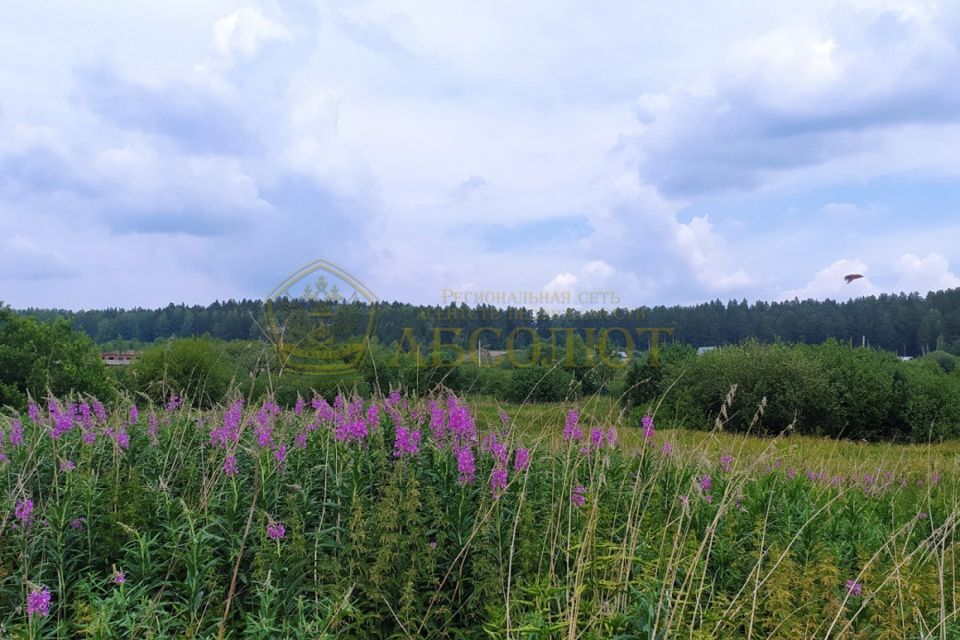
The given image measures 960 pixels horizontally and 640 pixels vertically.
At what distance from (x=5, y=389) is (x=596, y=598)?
56.9ft

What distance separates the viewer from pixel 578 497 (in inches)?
170


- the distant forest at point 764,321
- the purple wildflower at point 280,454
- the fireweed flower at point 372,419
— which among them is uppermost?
the distant forest at point 764,321

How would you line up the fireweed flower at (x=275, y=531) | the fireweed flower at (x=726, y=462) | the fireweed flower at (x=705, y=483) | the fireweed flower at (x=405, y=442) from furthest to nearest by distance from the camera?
the fireweed flower at (x=726, y=462) → the fireweed flower at (x=705, y=483) → the fireweed flower at (x=405, y=442) → the fireweed flower at (x=275, y=531)

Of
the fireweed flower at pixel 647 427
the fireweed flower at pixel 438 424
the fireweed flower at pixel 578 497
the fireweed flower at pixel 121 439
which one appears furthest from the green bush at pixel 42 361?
the fireweed flower at pixel 578 497

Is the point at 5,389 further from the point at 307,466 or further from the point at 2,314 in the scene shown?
the point at 307,466

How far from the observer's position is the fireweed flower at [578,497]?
423 cm

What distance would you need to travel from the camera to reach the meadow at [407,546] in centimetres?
329

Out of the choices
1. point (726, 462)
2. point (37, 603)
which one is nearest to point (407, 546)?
point (37, 603)

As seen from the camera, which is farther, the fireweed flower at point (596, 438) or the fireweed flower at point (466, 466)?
the fireweed flower at point (596, 438)

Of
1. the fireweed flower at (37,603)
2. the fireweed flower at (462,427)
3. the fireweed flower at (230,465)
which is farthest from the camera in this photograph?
the fireweed flower at (462,427)

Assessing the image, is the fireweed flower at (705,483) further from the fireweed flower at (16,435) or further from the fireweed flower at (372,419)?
the fireweed flower at (16,435)

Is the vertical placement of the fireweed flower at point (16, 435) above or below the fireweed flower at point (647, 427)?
below

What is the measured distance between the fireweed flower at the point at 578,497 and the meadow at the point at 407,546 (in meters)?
0.03

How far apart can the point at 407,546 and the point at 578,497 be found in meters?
1.13
